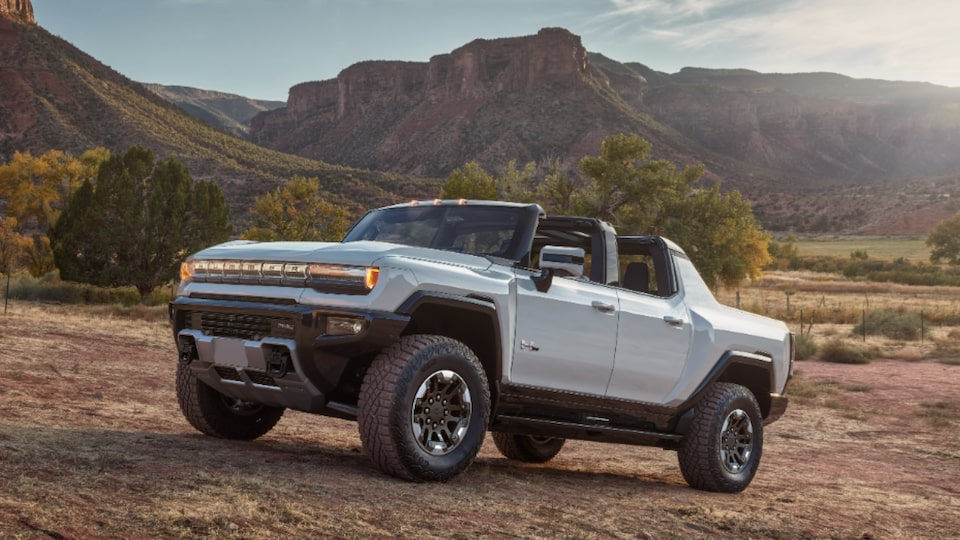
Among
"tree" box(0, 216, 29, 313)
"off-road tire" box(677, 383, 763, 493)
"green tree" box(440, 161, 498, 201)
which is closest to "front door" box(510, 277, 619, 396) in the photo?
"off-road tire" box(677, 383, 763, 493)

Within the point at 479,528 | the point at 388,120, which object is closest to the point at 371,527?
the point at 479,528

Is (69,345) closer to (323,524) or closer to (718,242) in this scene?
(323,524)

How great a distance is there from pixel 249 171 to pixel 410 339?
3105 inches

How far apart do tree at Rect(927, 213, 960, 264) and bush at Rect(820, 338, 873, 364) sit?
63334mm

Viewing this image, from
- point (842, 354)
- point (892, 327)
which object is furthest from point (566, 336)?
point (892, 327)

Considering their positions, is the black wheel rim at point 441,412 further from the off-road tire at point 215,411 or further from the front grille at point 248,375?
the off-road tire at point 215,411

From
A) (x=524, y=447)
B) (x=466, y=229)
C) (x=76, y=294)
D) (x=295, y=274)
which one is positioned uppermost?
(x=466, y=229)

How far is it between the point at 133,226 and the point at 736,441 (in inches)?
1267

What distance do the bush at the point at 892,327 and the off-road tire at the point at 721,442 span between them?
98.7 feet

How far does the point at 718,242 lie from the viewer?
44.1 m

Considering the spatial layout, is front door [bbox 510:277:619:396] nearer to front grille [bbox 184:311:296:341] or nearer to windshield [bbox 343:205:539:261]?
windshield [bbox 343:205:539:261]

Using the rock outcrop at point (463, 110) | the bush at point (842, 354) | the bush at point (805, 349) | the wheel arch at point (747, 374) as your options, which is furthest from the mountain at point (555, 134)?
the wheel arch at point (747, 374)

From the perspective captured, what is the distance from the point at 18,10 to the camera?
100m

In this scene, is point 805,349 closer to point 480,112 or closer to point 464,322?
point 464,322
